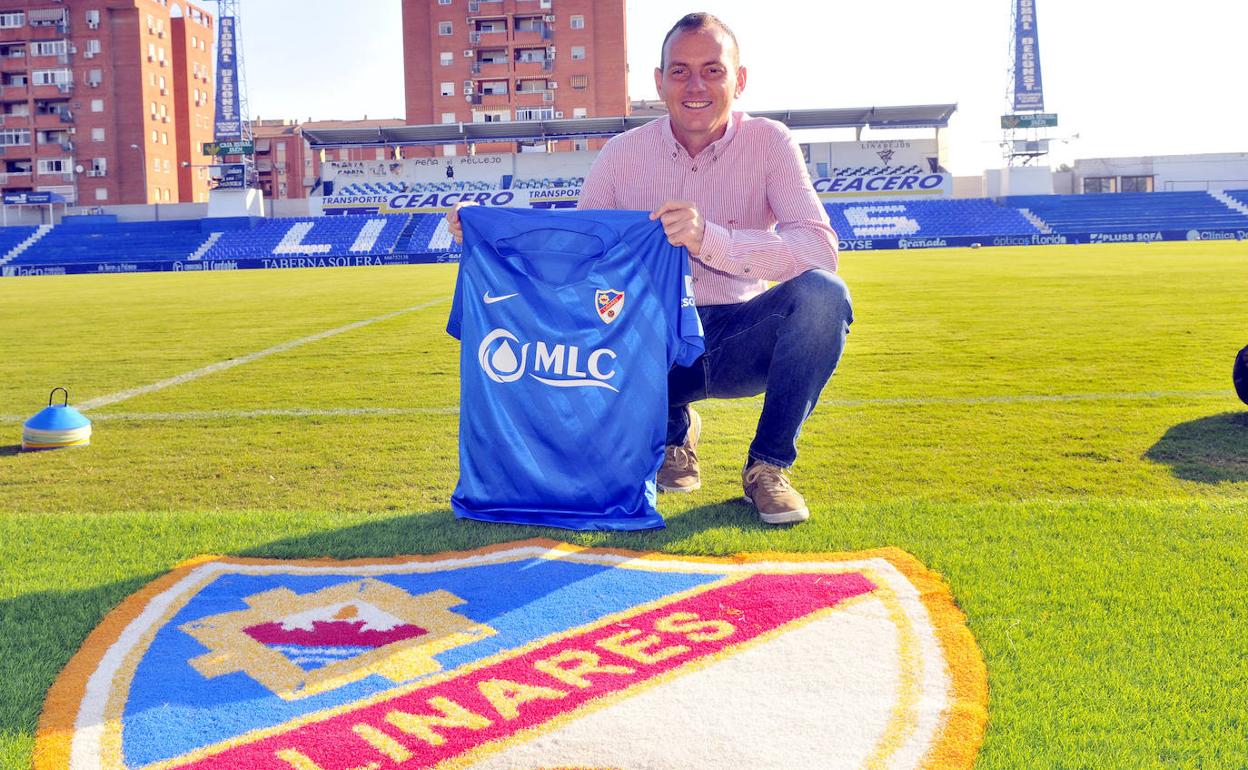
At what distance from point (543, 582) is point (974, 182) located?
55515 mm

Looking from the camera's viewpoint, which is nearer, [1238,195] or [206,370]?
[206,370]

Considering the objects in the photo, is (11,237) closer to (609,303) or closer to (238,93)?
(238,93)

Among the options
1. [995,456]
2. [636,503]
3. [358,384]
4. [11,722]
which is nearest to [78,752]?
[11,722]

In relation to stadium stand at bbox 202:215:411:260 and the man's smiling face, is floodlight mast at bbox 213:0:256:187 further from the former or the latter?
the man's smiling face

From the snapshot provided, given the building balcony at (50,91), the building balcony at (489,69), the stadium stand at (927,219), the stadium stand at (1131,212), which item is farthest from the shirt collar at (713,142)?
the building balcony at (50,91)

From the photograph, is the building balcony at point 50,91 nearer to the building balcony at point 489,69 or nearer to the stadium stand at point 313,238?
the building balcony at point 489,69

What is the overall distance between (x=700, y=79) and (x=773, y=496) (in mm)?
1402

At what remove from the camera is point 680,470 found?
12.6 ft

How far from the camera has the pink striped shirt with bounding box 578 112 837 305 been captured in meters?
3.45

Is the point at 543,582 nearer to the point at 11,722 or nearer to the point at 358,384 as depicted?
the point at 11,722

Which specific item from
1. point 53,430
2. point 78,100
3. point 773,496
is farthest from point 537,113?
point 773,496

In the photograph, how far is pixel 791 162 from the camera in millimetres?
3631

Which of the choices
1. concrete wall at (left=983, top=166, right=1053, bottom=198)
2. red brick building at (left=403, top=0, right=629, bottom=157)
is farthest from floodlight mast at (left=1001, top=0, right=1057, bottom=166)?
red brick building at (left=403, top=0, right=629, bottom=157)

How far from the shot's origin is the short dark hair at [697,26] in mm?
3482
